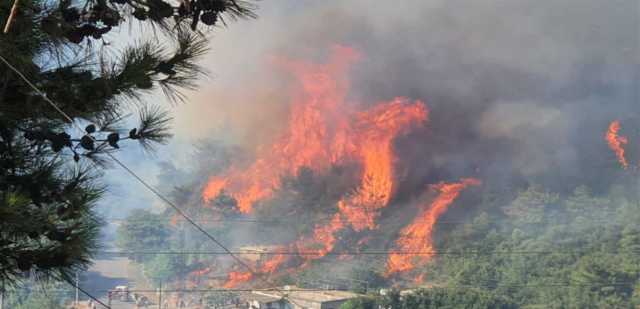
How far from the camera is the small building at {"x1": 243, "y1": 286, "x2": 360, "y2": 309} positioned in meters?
14.4

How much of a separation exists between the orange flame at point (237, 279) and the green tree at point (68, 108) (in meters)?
15.0

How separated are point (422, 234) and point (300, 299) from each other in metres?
5.56

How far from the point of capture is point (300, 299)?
14867 mm

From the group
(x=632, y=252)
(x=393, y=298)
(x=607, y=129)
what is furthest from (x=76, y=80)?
(x=607, y=129)

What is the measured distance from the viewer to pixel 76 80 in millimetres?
2764

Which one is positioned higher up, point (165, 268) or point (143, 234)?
point (143, 234)

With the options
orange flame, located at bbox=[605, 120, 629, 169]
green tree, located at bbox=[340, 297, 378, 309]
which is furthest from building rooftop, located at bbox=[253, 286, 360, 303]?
orange flame, located at bbox=[605, 120, 629, 169]

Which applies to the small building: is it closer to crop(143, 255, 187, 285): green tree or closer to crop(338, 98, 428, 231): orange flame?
crop(143, 255, 187, 285): green tree

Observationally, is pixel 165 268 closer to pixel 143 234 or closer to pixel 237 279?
pixel 143 234

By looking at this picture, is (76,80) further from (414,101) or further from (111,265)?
(111,265)

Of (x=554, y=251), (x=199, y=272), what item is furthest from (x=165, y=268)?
(x=554, y=251)

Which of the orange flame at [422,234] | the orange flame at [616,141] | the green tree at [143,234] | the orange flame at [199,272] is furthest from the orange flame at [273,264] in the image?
the orange flame at [616,141]

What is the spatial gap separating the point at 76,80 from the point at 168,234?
18.0 m

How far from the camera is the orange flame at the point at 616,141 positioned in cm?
2076
